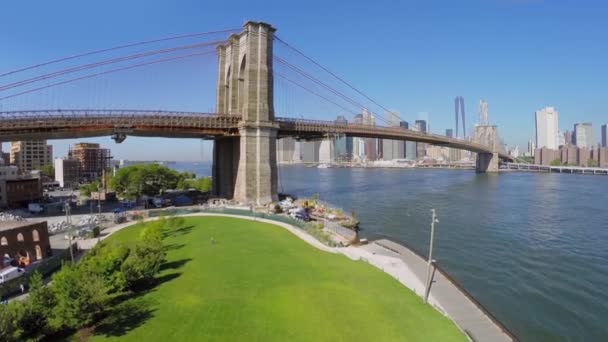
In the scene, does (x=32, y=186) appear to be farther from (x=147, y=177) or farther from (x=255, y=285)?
(x=255, y=285)

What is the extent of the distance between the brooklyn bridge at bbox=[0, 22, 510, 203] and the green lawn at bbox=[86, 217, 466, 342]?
69.0 ft

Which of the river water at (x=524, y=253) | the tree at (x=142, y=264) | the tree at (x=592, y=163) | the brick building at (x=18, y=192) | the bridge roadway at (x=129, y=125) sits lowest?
the river water at (x=524, y=253)

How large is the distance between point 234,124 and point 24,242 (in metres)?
23.4

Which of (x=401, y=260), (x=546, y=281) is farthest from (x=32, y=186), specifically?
(x=546, y=281)

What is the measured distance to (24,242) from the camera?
78.2 feet

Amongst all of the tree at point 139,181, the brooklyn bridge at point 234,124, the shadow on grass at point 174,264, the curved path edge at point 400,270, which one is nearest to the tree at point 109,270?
the shadow on grass at point 174,264

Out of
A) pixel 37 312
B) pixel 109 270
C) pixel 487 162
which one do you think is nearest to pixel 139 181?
pixel 109 270

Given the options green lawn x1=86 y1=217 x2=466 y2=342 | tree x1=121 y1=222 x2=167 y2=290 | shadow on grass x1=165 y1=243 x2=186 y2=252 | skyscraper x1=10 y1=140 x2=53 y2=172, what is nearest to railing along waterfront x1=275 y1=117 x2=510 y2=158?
shadow on grass x1=165 y1=243 x2=186 y2=252

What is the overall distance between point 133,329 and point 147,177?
171ft

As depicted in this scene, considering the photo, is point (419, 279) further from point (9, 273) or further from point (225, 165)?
point (225, 165)

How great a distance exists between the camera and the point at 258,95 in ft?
138

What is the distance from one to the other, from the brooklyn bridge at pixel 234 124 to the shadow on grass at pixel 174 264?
20.5m

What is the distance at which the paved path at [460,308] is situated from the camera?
13.9 metres

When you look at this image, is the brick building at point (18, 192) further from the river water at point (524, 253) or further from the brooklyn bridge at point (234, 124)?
the river water at point (524, 253)
